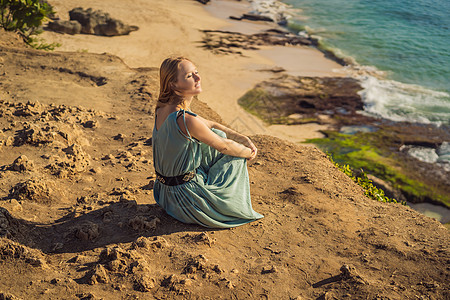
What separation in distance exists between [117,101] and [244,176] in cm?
453

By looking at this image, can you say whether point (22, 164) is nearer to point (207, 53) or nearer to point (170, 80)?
point (170, 80)

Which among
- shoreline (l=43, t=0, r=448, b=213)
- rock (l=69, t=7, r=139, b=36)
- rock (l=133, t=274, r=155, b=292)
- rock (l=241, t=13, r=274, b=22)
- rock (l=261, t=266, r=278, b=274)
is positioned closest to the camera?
rock (l=133, t=274, r=155, b=292)

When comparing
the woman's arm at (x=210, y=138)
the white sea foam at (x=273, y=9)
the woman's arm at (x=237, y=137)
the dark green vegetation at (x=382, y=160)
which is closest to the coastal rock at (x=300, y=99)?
the dark green vegetation at (x=382, y=160)

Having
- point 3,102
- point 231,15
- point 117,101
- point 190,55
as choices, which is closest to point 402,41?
point 231,15

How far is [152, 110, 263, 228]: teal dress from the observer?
417 centimetres

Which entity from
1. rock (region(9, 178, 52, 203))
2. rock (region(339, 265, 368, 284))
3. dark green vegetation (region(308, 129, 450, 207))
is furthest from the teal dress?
dark green vegetation (region(308, 129, 450, 207))

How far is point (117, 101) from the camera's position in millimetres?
8320

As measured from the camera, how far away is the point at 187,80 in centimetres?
415

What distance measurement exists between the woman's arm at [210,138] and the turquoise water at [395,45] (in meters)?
11.2

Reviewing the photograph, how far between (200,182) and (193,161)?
0.23 meters

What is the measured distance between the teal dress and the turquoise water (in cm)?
1113

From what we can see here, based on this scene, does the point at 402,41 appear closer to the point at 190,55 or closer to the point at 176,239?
the point at 190,55

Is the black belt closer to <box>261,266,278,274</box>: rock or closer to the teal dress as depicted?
the teal dress

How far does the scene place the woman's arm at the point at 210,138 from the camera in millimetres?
4043
